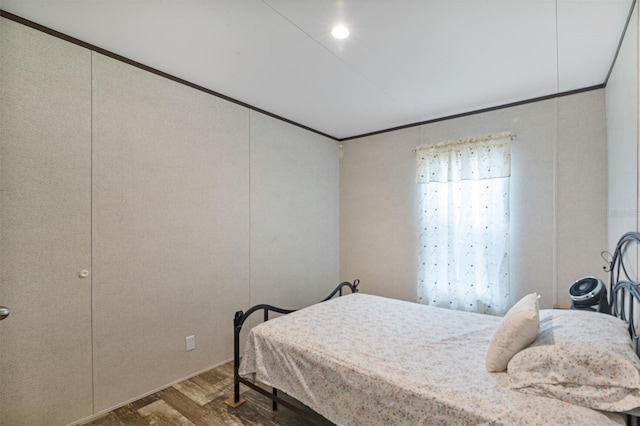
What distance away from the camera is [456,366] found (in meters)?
1.69

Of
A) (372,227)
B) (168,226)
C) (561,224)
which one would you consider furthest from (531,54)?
(168,226)

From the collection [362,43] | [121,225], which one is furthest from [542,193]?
[121,225]

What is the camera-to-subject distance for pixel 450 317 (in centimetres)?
255

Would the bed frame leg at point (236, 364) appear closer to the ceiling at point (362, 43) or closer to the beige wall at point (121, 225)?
the beige wall at point (121, 225)

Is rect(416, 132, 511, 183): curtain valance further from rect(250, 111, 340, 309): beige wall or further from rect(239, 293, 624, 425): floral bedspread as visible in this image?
rect(239, 293, 624, 425): floral bedspread

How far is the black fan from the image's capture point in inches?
82.0

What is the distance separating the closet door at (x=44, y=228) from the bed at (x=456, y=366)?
1.11m

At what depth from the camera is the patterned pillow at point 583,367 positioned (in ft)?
3.99

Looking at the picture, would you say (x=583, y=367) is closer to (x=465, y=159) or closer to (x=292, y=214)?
(x=465, y=159)

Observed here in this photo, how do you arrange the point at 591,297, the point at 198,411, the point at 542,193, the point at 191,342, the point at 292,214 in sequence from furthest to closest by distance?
the point at 292,214 → the point at 542,193 → the point at 191,342 → the point at 198,411 → the point at 591,297

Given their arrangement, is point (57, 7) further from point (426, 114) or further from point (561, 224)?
point (561, 224)

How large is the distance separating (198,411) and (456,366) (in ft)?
6.04

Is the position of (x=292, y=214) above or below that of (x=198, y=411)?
above

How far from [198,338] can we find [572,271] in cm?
355
